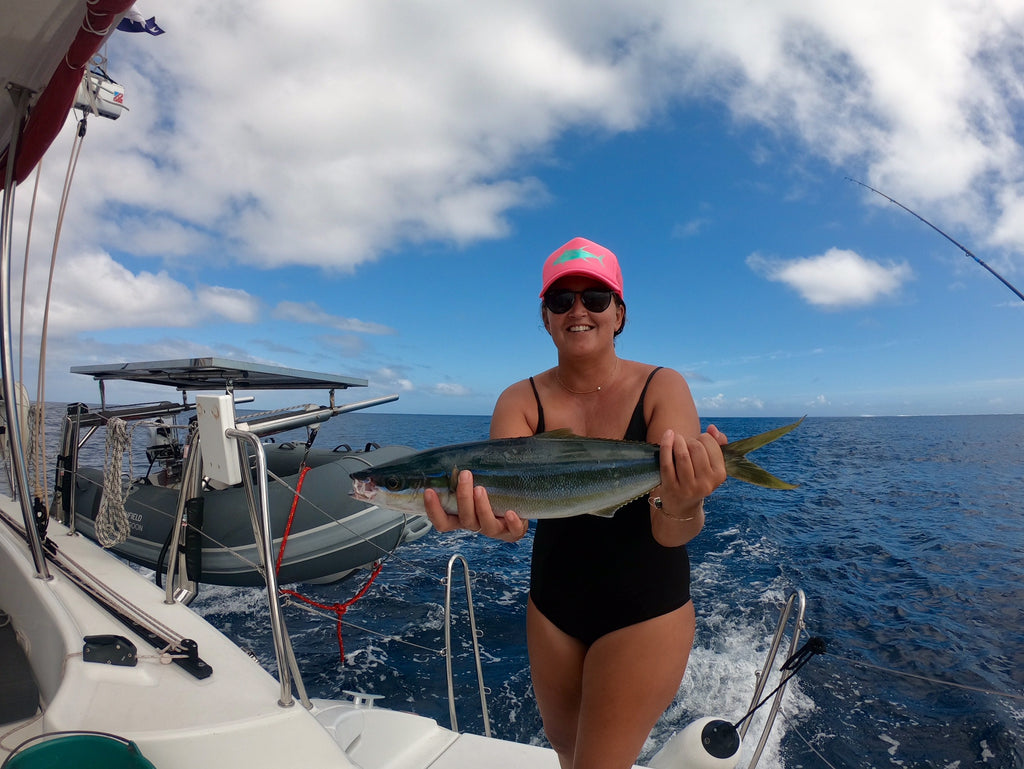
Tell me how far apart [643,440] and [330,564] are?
6.61 meters

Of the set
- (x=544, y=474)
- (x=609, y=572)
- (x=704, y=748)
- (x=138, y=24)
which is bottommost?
(x=704, y=748)

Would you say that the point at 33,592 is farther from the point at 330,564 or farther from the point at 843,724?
the point at 843,724

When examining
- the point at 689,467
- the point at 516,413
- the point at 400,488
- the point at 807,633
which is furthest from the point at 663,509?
the point at 807,633

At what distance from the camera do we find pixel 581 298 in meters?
2.25

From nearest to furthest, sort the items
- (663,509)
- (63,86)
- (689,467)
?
(689,467) → (663,509) → (63,86)

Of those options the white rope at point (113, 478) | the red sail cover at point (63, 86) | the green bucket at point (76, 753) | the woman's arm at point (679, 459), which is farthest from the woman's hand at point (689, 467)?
the white rope at point (113, 478)

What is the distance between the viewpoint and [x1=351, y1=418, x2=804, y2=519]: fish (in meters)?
2.19

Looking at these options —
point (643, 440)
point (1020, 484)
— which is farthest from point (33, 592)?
point (1020, 484)

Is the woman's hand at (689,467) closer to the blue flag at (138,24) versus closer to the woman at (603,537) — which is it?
the woman at (603,537)

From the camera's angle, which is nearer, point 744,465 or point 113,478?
point 744,465

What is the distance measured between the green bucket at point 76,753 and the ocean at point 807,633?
2.54m

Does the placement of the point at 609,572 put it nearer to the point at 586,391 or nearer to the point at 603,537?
the point at 603,537

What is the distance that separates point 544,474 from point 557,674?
87 centimetres

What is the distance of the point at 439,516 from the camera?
2271 mm
